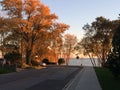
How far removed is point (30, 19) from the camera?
7100 centimetres

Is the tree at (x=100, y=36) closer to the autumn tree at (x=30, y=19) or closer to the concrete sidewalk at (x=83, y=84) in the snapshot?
the autumn tree at (x=30, y=19)

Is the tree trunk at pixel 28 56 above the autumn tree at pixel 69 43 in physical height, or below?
below

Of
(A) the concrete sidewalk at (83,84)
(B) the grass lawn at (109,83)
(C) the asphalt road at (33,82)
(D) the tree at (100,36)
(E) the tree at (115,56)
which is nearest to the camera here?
(C) the asphalt road at (33,82)

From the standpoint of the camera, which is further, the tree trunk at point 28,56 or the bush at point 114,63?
the tree trunk at point 28,56

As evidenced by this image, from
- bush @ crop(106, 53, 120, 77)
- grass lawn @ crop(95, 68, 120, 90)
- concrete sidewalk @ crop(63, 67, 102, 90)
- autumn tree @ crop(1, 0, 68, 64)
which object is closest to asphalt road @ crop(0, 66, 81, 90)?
concrete sidewalk @ crop(63, 67, 102, 90)

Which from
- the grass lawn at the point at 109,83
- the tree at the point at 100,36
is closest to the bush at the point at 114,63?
the grass lawn at the point at 109,83

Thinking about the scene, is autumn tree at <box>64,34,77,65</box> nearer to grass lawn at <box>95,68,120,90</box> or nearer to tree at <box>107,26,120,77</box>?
grass lawn at <box>95,68,120,90</box>

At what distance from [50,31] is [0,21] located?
1118 cm

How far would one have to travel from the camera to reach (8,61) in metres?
65.4

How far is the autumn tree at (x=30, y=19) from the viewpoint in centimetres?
7069

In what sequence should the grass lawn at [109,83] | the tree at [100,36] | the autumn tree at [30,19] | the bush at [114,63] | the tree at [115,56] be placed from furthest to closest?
the tree at [100,36]
the autumn tree at [30,19]
the bush at [114,63]
the tree at [115,56]
the grass lawn at [109,83]

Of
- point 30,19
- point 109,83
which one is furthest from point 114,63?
point 30,19

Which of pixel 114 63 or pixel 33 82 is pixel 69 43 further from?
pixel 33 82

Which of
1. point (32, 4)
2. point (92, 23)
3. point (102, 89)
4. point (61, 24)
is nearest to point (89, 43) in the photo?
point (92, 23)
